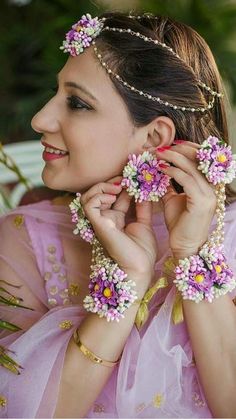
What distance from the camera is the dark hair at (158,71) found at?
5.40 ft

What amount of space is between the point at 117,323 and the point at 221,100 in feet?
1.98

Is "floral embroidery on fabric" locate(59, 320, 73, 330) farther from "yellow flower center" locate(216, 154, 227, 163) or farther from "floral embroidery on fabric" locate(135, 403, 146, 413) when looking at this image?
"yellow flower center" locate(216, 154, 227, 163)

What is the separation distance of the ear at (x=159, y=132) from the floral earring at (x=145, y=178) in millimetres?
73

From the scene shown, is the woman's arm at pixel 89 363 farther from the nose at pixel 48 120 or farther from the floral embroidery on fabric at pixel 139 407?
the nose at pixel 48 120

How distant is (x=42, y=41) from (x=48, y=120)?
8.68ft

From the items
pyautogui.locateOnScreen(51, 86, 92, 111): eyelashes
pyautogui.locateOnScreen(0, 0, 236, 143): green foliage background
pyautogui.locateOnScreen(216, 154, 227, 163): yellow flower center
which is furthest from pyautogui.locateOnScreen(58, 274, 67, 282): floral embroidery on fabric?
pyautogui.locateOnScreen(0, 0, 236, 143): green foliage background

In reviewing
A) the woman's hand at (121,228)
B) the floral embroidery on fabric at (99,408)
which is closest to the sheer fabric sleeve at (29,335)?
the floral embroidery on fabric at (99,408)

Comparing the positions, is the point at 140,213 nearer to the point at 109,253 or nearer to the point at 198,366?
the point at 109,253

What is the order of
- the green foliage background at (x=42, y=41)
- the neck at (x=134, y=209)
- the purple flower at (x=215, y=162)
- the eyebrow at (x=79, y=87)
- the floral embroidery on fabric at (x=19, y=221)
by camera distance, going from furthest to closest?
the green foliage background at (x=42, y=41) < the floral embroidery on fabric at (x=19, y=221) < the neck at (x=134, y=209) < the eyebrow at (x=79, y=87) < the purple flower at (x=215, y=162)

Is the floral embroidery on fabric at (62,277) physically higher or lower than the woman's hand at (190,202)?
lower

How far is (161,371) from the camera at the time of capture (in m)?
1.59

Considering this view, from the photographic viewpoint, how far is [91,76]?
164 centimetres

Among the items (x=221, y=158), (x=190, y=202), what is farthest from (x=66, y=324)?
(x=221, y=158)

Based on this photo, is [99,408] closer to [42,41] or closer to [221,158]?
[221,158]
